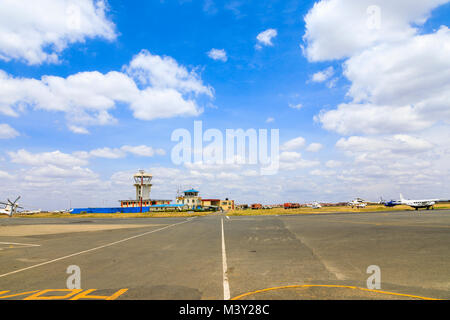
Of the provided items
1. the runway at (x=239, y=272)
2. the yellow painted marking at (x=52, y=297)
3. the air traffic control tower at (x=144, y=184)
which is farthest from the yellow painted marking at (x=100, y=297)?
the air traffic control tower at (x=144, y=184)

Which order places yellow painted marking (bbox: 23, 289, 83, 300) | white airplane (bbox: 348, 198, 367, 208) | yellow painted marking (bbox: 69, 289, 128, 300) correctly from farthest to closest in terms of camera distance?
white airplane (bbox: 348, 198, 367, 208) → yellow painted marking (bbox: 23, 289, 83, 300) → yellow painted marking (bbox: 69, 289, 128, 300)

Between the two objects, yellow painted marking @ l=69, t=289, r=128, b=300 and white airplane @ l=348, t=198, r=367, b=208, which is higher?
yellow painted marking @ l=69, t=289, r=128, b=300

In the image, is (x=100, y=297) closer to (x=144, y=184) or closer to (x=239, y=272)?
(x=239, y=272)

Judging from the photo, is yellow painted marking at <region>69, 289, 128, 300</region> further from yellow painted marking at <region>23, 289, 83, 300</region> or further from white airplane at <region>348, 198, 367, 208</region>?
white airplane at <region>348, 198, 367, 208</region>

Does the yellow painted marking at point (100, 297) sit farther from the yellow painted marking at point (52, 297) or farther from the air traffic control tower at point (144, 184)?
the air traffic control tower at point (144, 184)

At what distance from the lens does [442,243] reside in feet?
50.4

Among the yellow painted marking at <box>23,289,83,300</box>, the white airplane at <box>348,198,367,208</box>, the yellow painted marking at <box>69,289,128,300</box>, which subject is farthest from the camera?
the white airplane at <box>348,198,367,208</box>

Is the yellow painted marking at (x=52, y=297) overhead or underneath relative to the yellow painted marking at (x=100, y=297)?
underneath

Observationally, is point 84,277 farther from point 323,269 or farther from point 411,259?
point 411,259

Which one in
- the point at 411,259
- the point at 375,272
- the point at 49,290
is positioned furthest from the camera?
the point at 411,259

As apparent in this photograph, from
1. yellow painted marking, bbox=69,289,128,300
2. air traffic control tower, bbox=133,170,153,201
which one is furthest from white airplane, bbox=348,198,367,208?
yellow painted marking, bbox=69,289,128,300

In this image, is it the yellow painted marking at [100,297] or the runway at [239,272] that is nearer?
the yellow painted marking at [100,297]
